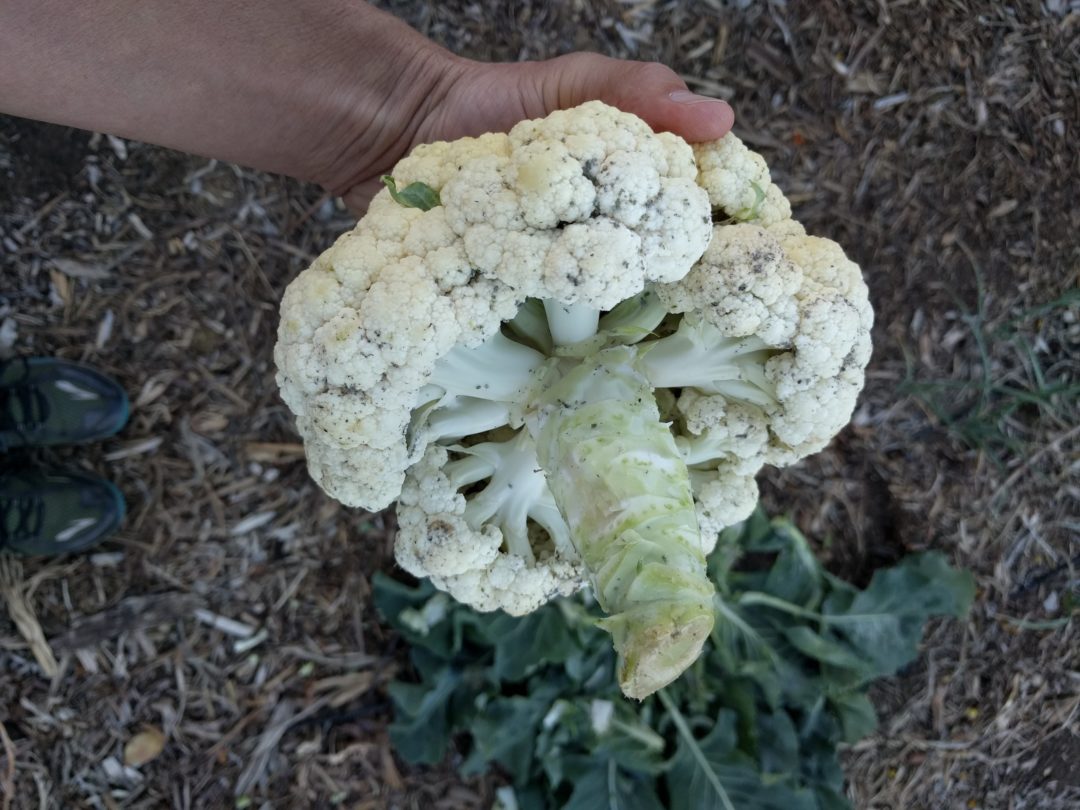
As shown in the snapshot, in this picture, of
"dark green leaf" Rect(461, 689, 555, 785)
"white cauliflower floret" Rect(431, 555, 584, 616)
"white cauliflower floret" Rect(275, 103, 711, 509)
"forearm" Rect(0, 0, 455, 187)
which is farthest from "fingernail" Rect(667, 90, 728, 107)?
"dark green leaf" Rect(461, 689, 555, 785)

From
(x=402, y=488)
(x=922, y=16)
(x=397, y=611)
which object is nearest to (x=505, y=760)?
(x=397, y=611)

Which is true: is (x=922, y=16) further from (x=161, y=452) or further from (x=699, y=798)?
(x=161, y=452)

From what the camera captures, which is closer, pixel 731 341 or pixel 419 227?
pixel 419 227

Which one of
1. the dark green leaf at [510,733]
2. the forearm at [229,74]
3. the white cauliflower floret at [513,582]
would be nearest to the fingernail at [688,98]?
the forearm at [229,74]

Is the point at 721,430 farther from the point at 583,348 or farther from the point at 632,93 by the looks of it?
the point at 632,93

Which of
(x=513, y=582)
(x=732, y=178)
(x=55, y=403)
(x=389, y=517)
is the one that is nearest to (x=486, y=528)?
(x=513, y=582)

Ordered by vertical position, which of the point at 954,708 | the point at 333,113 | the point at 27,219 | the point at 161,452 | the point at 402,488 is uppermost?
the point at 333,113
